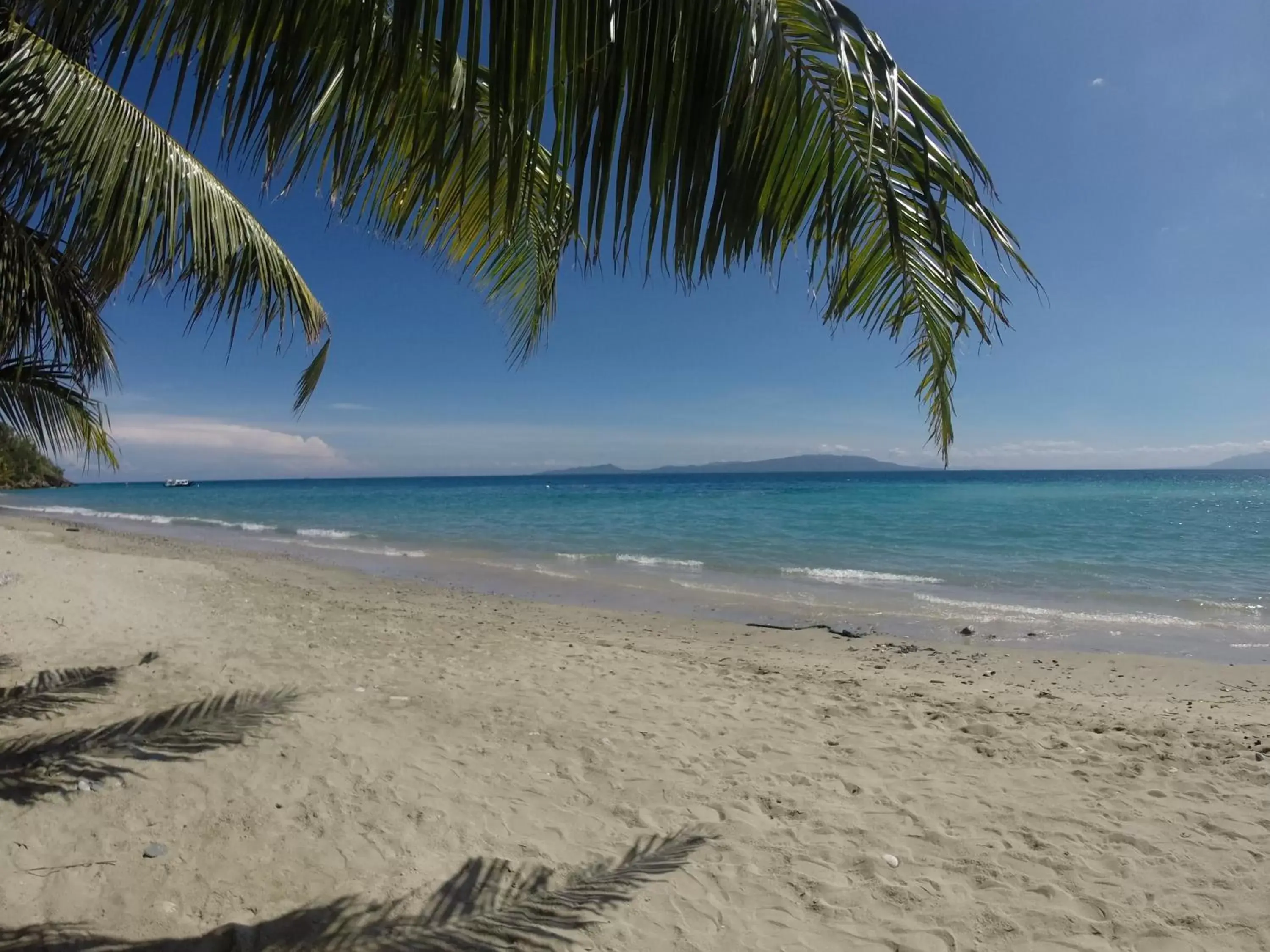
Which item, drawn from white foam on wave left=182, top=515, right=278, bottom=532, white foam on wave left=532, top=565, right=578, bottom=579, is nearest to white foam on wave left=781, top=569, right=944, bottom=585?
white foam on wave left=532, top=565, right=578, bottom=579

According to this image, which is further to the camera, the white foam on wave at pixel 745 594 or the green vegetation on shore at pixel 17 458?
the white foam on wave at pixel 745 594

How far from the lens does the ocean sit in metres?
9.55

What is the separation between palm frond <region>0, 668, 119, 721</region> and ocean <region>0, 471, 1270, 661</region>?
6.94m

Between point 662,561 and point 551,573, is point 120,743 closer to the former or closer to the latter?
point 551,573

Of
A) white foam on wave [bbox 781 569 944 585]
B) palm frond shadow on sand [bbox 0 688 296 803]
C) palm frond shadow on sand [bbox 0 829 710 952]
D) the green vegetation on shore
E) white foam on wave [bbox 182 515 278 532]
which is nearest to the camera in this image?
palm frond shadow on sand [bbox 0 829 710 952]

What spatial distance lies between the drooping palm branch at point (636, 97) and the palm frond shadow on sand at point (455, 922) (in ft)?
7.82

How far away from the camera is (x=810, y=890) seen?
2855 millimetres

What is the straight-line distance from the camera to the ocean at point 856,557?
9547 mm

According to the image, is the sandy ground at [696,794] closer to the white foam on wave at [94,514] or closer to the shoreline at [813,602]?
the shoreline at [813,602]

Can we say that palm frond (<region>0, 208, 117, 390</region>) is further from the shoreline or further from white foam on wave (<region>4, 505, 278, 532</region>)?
white foam on wave (<region>4, 505, 278, 532</region>)

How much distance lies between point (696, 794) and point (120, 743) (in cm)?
312

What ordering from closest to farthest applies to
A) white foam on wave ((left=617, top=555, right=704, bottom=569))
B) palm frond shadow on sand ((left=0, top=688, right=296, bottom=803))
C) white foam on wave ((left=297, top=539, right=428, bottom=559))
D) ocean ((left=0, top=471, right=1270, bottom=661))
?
palm frond shadow on sand ((left=0, top=688, right=296, bottom=803))
ocean ((left=0, top=471, right=1270, bottom=661))
white foam on wave ((left=617, top=555, right=704, bottom=569))
white foam on wave ((left=297, top=539, right=428, bottom=559))

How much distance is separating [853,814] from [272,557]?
15.9 meters

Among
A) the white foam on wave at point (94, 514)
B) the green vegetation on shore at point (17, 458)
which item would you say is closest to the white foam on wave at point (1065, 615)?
the green vegetation on shore at point (17, 458)
